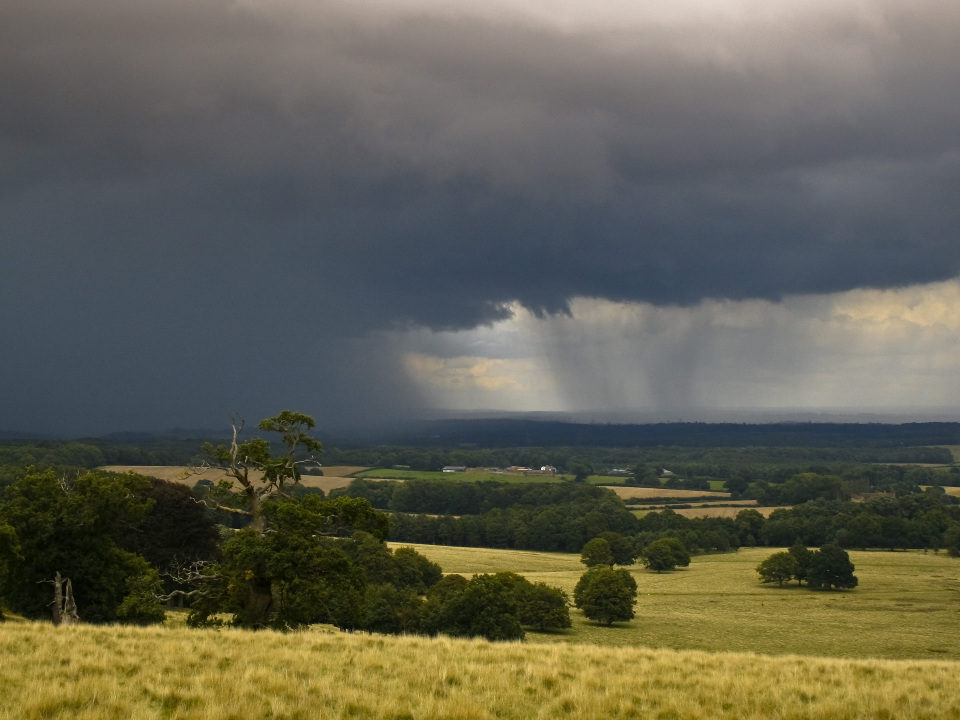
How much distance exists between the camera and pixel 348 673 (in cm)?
1611

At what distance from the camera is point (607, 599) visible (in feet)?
233

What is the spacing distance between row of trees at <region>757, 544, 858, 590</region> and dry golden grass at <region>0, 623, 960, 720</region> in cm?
8487

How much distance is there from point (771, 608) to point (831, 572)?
21207 millimetres

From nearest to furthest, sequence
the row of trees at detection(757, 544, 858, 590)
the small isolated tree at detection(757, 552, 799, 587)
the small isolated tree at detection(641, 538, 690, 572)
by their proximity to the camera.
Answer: the row of trees at detection(757, 544, 858, 590) → the small isolated tree at detection(757, 552, 799, 587) → the small isolated tree at detection(641, 538, 690, 572)

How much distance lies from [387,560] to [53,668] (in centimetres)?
6210

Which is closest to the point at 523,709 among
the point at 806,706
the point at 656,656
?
the point at 806,706

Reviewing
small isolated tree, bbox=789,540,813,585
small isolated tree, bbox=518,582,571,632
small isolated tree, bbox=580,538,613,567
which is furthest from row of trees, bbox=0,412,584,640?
small isolated tree, bbox=580,538,613,567

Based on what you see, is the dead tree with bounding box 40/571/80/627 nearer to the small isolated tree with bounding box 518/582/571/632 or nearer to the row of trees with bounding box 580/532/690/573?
the small isolated tree with bounding box 518/582/571/632

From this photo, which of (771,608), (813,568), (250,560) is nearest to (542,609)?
(771,608)

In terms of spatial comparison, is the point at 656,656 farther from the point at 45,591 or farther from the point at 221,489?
the point at 45,591

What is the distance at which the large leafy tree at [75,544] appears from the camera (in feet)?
103

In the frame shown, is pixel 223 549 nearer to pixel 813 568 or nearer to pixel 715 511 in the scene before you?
pixel 813 568

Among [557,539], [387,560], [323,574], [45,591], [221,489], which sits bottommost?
[557,539]

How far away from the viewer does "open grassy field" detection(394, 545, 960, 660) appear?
59188 millimetres
